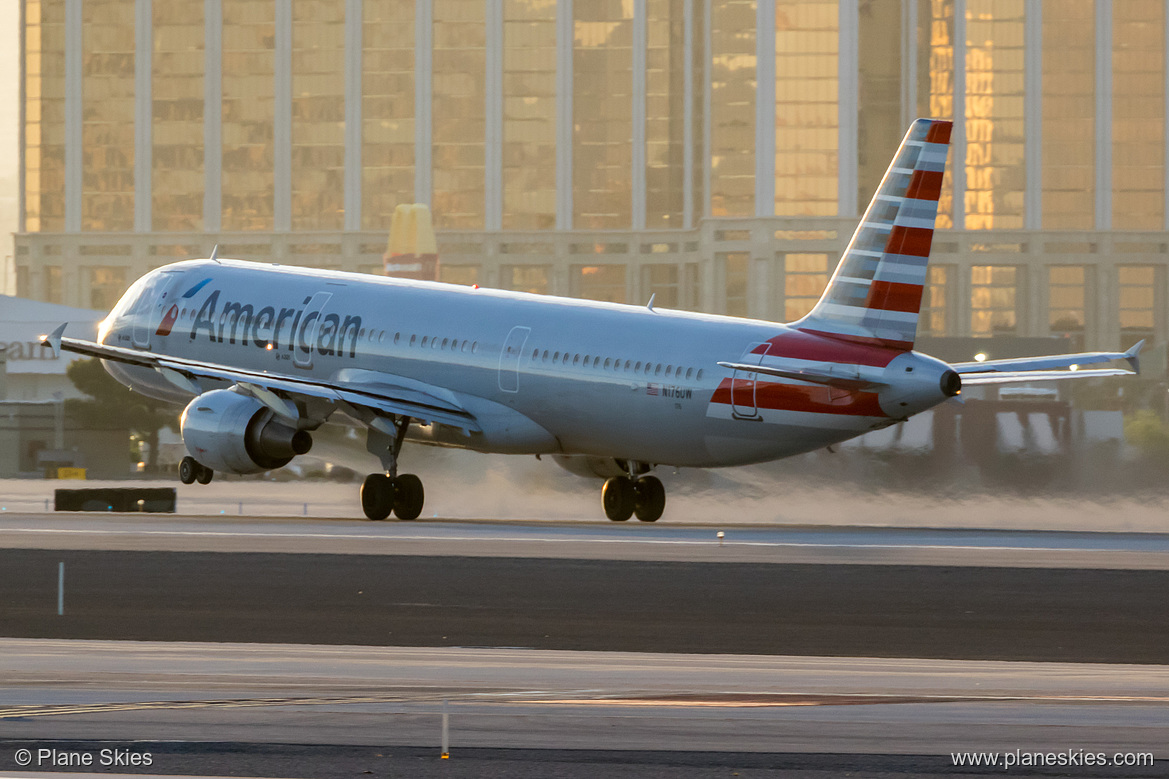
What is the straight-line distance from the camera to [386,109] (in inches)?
5743

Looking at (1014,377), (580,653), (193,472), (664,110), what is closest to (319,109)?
(664,110)

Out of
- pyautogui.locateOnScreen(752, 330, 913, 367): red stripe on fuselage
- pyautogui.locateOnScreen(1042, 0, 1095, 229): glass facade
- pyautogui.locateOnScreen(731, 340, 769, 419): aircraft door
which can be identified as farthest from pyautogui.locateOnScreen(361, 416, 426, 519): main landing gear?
pyautogui.locateOnScreen(1042, 0, 1095, 229): glass facade

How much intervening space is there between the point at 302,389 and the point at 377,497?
339cm

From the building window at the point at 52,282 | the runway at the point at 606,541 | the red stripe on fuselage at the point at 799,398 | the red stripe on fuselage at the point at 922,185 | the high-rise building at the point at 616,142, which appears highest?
the high-rise building at the point at 616,142

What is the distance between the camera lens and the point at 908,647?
1867cm

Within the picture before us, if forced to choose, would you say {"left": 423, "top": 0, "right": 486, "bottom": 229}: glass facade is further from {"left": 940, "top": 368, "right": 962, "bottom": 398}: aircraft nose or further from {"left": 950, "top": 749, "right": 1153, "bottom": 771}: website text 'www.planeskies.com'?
{"left": 950, "top": 749, "right": 1153, "bottom": 771}: website text 'www.planeskies.com'

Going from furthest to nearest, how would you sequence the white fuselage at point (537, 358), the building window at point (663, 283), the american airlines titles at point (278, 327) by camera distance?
the building window at point (663, 283)
the american airlines titles at point (278, 327)
the white fuselage at point (537, 358)

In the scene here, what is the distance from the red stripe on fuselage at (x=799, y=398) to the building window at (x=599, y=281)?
107m

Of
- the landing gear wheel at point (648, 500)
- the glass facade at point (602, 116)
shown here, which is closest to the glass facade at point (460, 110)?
the glass facade at point (602, 116)

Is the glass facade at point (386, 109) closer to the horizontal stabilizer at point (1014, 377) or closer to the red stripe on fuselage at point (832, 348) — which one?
the horizontal stabilizer at point (1014, 377)

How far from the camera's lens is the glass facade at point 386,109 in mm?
145500

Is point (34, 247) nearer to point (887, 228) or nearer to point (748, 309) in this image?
point (748, 309)

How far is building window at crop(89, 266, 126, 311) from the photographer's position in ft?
487

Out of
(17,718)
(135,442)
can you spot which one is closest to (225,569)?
(17,718)
